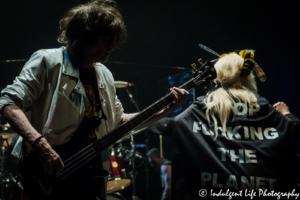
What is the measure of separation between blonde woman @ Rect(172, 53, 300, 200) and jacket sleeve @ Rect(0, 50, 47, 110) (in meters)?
1.11

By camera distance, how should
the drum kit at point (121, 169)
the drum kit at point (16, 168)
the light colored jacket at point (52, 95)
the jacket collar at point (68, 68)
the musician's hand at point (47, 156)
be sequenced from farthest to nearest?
the drum kit at point (121, 169) → the drum kit at point (16, 168) → the jacket collar at point (68, 68) → the light colored jacket at point (52, 95) → the musician's hand at point (47, 156)

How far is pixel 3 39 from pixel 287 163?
390 centimetres

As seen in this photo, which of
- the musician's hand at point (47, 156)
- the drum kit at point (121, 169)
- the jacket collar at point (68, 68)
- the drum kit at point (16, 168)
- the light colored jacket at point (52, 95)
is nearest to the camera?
the musician's hand at point (47, 156)

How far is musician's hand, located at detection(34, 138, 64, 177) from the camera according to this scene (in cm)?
134

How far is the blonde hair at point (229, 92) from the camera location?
1.95 meters

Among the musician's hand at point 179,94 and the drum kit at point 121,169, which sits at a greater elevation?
the musician's hand at point 179,94

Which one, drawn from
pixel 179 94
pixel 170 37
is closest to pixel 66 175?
pixel 179 94

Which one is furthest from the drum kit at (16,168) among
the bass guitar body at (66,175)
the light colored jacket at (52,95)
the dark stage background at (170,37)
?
the light colored jacket at (52,95)

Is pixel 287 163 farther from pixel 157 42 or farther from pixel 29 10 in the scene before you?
pixel 29 10

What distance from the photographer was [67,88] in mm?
1644

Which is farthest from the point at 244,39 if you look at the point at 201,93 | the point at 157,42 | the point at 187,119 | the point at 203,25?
the point at 187,119

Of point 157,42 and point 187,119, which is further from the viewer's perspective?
point 157,42

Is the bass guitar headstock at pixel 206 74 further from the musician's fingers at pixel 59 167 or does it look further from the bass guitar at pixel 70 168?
the musician's fingers at pixel 59 167

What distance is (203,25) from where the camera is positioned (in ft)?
14.0
